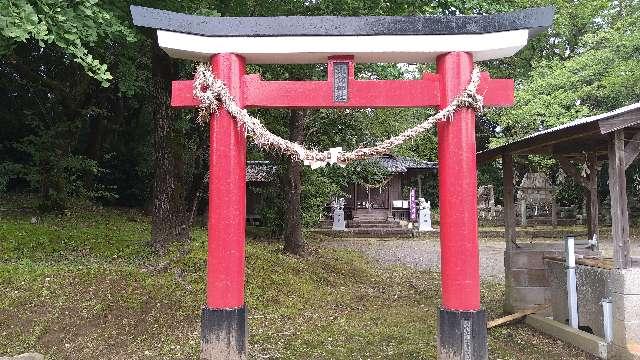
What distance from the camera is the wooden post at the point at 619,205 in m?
6.39

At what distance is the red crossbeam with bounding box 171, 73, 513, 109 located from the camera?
19.6 feet

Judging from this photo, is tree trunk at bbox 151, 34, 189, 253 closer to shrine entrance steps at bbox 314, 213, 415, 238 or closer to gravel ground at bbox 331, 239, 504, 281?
gravel ground at bbox 331, 239, 504, 281

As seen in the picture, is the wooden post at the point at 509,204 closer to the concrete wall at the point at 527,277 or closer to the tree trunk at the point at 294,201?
the concrete wall at the point at 527,277

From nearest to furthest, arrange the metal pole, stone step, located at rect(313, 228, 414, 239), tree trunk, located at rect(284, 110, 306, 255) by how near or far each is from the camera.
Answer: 1. the metal pole
2. tree trunk, located at rect(284, 110, 306, 255)
3. stone step, located at rect(313, 228, 414, 239)

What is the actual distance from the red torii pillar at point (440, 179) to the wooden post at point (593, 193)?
4193 mm

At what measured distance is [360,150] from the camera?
588 centimetres

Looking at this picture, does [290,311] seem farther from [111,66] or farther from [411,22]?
[111,66]

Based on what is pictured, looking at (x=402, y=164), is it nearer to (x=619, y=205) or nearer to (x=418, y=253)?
(x=418, y=253)

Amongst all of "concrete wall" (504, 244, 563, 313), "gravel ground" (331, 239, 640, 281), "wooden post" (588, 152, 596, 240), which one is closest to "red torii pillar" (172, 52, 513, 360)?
"concrete wall" (504, 244, 563, 313)

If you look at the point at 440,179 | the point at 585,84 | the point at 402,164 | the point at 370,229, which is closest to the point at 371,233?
the point at 370,229

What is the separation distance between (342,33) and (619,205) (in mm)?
4090

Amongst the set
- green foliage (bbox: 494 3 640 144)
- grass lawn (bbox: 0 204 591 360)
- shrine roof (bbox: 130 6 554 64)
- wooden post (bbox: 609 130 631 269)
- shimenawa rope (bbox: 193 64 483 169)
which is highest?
green foliage (bbox: 494 3 640 144)

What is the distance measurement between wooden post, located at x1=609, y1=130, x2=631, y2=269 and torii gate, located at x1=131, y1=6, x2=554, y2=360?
175 cm

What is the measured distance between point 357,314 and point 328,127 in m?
7.97
